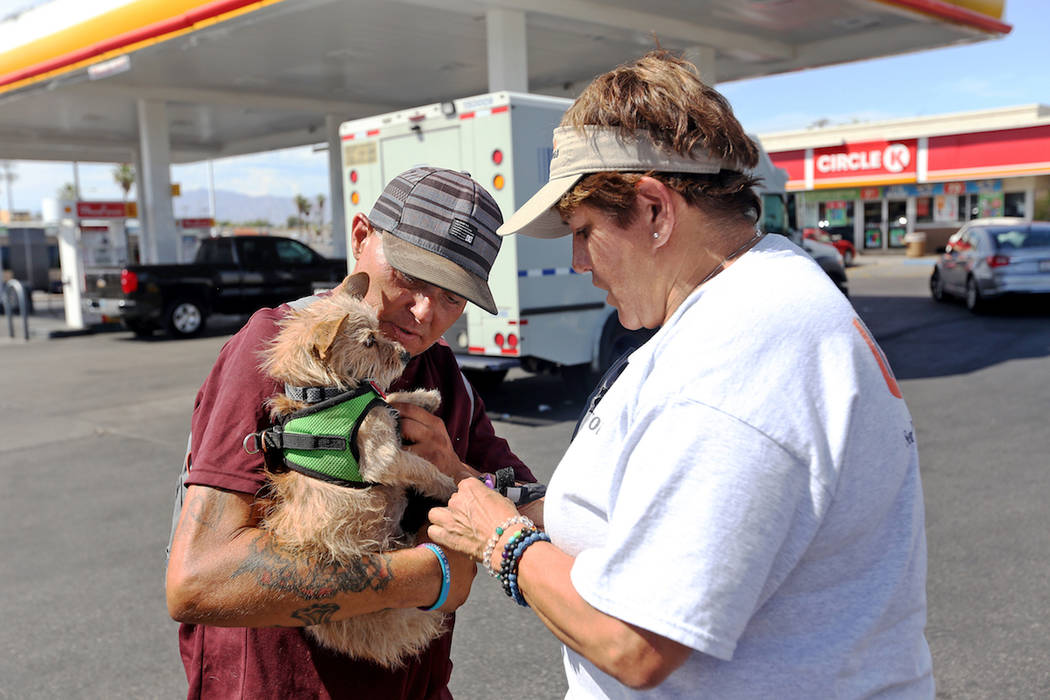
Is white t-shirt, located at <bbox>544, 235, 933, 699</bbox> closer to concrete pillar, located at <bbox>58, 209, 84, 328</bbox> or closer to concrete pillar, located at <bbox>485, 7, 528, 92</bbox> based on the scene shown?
concrete pillar, located at <bbox>485, 7, 528, 92</bbox>

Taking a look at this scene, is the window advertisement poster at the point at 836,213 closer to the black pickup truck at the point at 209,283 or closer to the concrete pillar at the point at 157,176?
the black pickup truck at the point at 209,283

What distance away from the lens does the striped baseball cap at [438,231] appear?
1963 mm

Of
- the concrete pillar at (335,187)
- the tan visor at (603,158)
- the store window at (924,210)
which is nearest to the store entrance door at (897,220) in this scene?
the store window at (924,210)

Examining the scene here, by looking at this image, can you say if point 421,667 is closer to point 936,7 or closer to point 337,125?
point 936,7

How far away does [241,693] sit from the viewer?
167 cm

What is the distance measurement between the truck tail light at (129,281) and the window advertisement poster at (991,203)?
1379 inches

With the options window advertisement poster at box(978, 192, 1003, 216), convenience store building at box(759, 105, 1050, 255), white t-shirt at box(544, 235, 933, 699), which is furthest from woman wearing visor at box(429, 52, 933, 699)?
window advertisement poster at box(978, 192, 1003, 216)

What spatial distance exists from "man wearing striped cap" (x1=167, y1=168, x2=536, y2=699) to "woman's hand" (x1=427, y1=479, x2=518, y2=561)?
64 millimetres

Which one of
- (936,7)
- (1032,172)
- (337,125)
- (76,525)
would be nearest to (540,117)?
(76,525)

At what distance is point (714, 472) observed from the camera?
117 centimetres

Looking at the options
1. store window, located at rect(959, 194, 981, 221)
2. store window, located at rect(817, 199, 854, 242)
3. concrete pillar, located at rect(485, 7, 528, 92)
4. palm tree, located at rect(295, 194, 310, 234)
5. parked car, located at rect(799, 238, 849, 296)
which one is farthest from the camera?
palm tree, located at rect(295, 194, 310, 234)

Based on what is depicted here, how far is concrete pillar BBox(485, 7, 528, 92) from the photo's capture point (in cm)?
1309

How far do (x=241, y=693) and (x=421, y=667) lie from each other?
43 cm

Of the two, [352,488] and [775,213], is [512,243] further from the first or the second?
[352,488]
